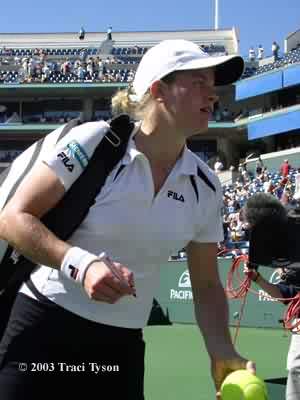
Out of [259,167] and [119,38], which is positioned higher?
[119,38]

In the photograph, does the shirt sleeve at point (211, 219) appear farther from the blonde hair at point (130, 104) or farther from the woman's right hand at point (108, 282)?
the woman's right hand at point (108, 282)

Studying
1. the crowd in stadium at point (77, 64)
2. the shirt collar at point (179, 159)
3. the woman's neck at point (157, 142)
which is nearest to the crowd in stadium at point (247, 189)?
the crowd in stadium at point (77, 64)

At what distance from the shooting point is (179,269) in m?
15.6

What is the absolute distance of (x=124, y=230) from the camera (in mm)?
2553

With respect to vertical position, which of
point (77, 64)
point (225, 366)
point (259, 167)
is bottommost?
point (259, 167)

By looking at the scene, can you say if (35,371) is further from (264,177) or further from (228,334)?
(264,177)

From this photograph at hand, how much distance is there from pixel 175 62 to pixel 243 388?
3.70 feet

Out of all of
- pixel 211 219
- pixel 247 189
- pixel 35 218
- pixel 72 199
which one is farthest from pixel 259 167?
pixel 35 218

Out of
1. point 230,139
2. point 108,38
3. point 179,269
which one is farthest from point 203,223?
point 108,38

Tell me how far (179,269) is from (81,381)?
13.0 m

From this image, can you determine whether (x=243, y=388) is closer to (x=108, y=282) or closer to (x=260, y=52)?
(x=108, y=282)

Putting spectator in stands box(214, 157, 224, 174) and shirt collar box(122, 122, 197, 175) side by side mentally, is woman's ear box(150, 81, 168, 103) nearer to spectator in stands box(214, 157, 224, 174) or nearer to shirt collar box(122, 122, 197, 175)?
shirt collar box(122, 122, 197, 175)

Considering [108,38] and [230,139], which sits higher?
[108,38]

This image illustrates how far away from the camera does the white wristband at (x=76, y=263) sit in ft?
7.25
